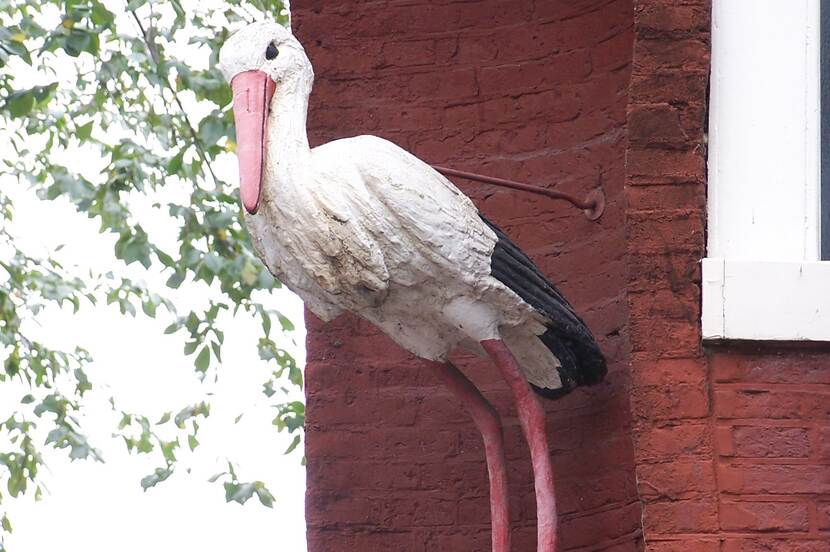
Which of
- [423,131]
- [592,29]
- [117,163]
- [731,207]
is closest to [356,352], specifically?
[423,131]

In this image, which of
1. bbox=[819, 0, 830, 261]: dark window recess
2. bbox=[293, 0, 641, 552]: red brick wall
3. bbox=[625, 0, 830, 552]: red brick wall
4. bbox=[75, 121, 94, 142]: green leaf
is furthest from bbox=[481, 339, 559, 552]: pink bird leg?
bbox=[75, 121, 94, 142]: green leaf

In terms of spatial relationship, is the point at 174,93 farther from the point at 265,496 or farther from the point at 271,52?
the point at 271,52

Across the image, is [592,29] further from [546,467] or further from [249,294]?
[249,294]

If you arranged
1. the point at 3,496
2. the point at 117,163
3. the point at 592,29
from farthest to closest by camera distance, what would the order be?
the point at 3,496
the point at 117,163
the point at 592,29

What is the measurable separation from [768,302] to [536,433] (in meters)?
0.64

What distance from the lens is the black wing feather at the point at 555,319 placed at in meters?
5.57

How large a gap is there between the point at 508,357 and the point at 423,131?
118 centimetres

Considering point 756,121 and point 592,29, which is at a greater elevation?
point 592,29

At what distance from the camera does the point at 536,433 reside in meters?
5.64

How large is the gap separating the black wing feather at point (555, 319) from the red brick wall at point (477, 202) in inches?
9.4

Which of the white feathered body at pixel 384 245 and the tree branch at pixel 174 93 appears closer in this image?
the white feathered body at pixel 384 245

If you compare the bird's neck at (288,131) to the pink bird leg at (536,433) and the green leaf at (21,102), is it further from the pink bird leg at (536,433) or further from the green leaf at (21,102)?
the green leaf at (21,102)

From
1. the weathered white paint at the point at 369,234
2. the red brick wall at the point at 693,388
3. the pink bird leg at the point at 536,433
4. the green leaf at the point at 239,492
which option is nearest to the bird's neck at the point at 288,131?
the weathered white paint at the point at 369,234

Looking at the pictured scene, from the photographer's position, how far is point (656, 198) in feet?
17.8
